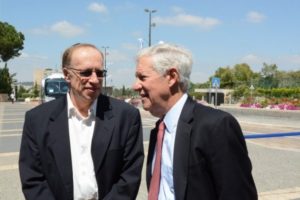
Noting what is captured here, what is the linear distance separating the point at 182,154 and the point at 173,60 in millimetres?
513

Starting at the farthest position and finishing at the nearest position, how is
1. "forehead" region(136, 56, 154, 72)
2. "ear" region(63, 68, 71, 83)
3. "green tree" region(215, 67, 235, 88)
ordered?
"green tree" region(215, 67, 235, 88) → "ear" region(63, 68, 71, 83) → "forehead" region(136, 56, 154, 72)

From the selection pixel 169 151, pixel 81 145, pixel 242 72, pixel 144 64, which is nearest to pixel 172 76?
pixel 144 64

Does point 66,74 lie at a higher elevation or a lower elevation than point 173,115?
higher

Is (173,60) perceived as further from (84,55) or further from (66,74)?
(66,74)

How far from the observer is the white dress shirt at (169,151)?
2420mm

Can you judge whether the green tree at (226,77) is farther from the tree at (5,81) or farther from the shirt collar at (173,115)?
the shirt collar at (173,115)

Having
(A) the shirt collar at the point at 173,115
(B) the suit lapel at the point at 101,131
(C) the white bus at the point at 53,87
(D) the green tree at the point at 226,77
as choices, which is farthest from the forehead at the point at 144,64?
(D) the green tree at the point at 226,77

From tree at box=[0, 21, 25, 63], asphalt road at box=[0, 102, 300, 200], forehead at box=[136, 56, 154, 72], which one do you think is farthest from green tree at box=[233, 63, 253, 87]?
forehead at box=[136, 56, 154, 72]

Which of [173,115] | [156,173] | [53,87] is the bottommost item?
[53,87]

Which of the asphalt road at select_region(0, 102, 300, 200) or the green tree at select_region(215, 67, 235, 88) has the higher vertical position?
the green tree at select_region(215, 67, 235, 88)

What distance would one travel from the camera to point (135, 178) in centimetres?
303

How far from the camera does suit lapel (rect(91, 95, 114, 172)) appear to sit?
291 centimetres

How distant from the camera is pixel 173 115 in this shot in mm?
2496

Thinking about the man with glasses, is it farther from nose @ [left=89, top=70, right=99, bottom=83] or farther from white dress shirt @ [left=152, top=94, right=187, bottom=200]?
white dress shirt @ [left=152, top=94, right=187, bottom=200]
